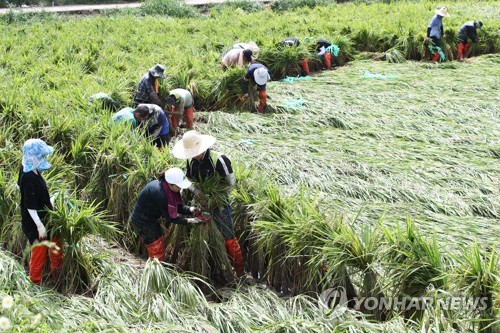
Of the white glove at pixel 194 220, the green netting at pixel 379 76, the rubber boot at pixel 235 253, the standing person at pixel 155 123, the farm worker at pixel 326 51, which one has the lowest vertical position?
the rubber boot at pixel 235 253

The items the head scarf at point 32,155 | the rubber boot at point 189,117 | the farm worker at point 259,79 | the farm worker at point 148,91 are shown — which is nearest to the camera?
the head scarf at point 32,155

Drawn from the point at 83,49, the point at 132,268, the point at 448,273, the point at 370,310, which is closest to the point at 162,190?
the point at 132,268

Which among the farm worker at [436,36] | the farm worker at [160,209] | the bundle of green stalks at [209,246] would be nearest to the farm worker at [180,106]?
the bundle of green stalks at [209,246]

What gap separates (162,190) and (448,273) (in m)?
2.15

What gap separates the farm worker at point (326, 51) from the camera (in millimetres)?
10805

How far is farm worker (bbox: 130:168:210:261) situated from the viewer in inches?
184

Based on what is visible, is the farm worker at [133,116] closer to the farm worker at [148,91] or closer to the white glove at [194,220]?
the farm worker at [148,91]

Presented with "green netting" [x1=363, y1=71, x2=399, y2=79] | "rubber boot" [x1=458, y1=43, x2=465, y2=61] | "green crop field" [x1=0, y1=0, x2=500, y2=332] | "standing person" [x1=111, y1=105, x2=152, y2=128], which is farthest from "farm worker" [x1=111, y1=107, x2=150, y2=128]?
"rubber boot" [x1=458, y1=43, x2=465, y2=61]

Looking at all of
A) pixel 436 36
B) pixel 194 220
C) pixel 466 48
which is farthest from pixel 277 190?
pixel 466 48

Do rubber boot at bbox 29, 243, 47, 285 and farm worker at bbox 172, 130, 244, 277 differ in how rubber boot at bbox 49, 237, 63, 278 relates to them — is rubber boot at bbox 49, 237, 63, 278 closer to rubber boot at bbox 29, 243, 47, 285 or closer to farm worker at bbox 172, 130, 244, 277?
rubber boot at bbox 29, 243, 47, 285

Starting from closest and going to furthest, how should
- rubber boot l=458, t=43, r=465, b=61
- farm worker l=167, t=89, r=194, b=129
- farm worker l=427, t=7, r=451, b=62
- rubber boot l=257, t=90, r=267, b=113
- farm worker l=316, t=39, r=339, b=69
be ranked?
1. farm worker l=167, t=89, r=194, b=129
2. rubber boot l=257, t=90, r=267, b=113
3. farm worker l=316, t=39, r=339, b=69
4. farm worker l=427, t=7, r=451, b=62
5. rubber boot l=458, t=43, r=465, b=61

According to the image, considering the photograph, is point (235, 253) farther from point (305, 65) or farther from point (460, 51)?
point (460, 51)

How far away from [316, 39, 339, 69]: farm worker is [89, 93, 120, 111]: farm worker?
4585 mm

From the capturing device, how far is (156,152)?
5.77m
